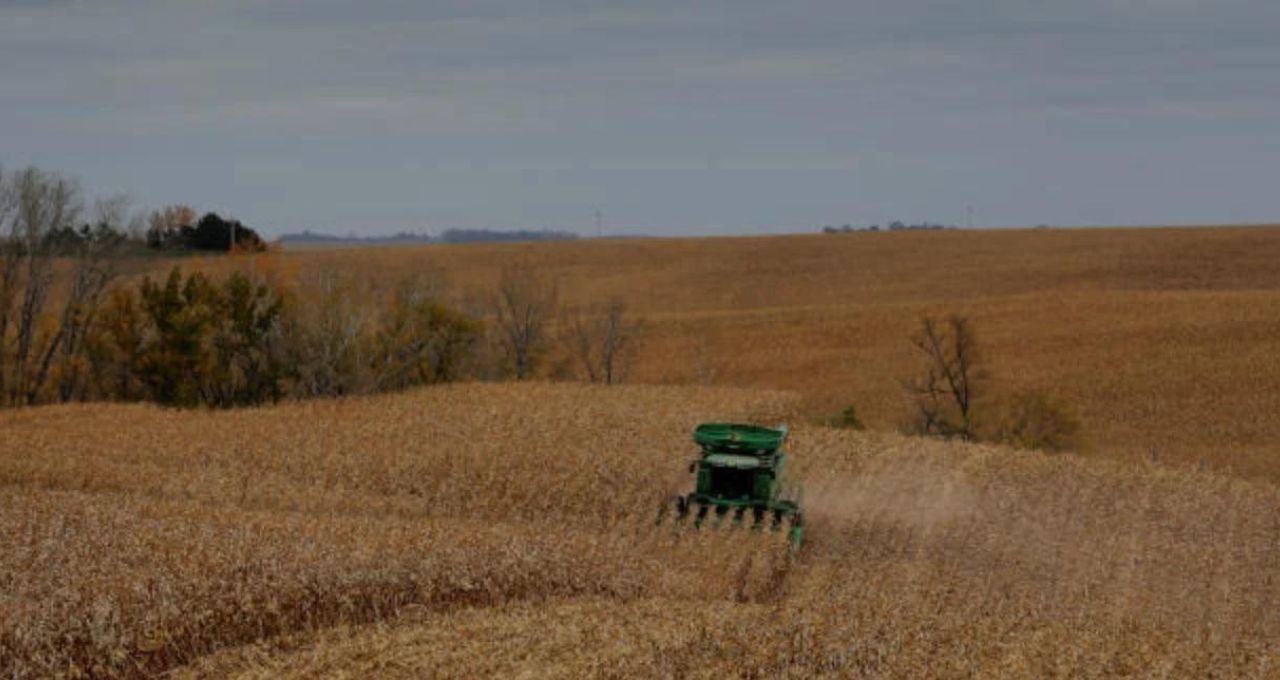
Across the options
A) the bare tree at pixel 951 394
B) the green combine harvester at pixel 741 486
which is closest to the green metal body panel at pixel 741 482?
the green combine harvester at pixel 741 486

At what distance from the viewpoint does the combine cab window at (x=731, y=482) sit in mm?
21781

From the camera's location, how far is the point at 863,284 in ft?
283

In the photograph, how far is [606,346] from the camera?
55719 millimetres

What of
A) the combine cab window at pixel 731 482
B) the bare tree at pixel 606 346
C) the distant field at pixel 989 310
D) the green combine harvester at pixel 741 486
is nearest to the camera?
the green combine harvester at pixel 741 486

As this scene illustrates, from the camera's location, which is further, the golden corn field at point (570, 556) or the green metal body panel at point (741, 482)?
the green metal body panel at point (741, 482)

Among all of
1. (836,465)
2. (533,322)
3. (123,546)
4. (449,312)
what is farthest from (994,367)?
(123,546)

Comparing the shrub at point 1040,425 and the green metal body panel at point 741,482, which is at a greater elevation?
the green metal body panel at point 741,482

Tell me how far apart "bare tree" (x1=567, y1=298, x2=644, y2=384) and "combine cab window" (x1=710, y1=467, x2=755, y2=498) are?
3172cm

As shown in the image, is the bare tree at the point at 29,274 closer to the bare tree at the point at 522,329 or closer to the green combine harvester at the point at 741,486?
the bare tree at the point at 522,329

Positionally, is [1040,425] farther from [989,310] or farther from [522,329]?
[989,310]

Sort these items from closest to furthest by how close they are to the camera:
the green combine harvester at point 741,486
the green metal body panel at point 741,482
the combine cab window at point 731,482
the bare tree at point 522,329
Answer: the green combine harvester at point 741,486 → the green metal body panel at point 741,482 → the combine cab window at point 731,482 → the bare tree at point 522,329

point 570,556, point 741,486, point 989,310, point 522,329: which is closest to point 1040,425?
point 522,329

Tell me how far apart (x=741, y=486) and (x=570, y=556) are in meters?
4.80

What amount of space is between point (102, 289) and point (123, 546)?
3477cm
